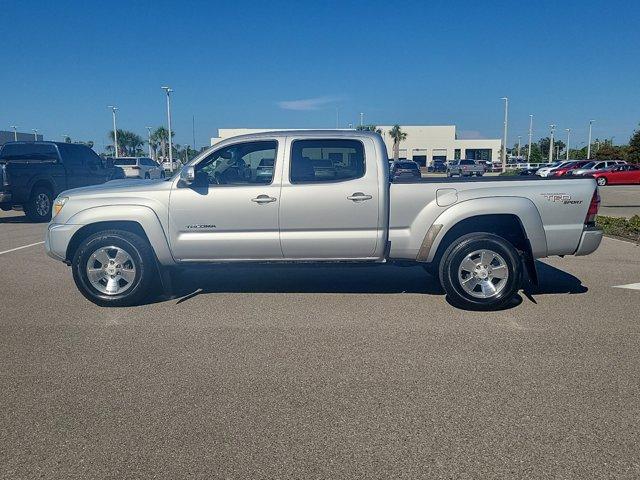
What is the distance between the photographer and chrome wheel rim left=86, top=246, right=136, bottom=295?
19.8 feet

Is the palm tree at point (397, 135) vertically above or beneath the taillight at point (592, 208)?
above

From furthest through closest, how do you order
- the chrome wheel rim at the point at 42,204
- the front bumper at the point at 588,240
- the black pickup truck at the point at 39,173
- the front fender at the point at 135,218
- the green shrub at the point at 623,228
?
the chrome wheel rim at the point at 42,204 < the black pickup truck at the point at 39,173 < the green shrub at the point at 623,228 < the front fender at the point at 135,218 < the front bumper at the point at 588,240

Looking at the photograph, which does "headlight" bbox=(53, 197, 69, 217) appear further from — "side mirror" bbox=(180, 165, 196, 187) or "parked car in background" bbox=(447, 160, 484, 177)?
"parked car in background" bbox=(447, 160, 484, 177)

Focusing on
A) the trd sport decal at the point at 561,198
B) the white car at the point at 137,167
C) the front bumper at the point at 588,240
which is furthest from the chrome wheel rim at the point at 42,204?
the white car at the point at 137,167

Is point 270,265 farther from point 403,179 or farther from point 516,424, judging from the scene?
point 516,424

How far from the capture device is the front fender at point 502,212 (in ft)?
18.8

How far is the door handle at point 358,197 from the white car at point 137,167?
2530 centimetres

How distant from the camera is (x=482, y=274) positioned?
5.84 m

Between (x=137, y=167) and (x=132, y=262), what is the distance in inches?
1046

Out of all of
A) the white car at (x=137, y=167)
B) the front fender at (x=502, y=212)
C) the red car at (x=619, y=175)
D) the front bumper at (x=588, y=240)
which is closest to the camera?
the front fender at (x=502, y=212)

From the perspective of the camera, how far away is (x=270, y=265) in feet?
20.0

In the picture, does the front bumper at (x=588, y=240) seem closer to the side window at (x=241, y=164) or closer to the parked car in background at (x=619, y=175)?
the side window at (x=241, y=164)

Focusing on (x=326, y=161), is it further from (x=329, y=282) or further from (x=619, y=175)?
(x=619, y=175)

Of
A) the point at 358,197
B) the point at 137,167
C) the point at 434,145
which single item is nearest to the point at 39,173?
the point at 358,197
